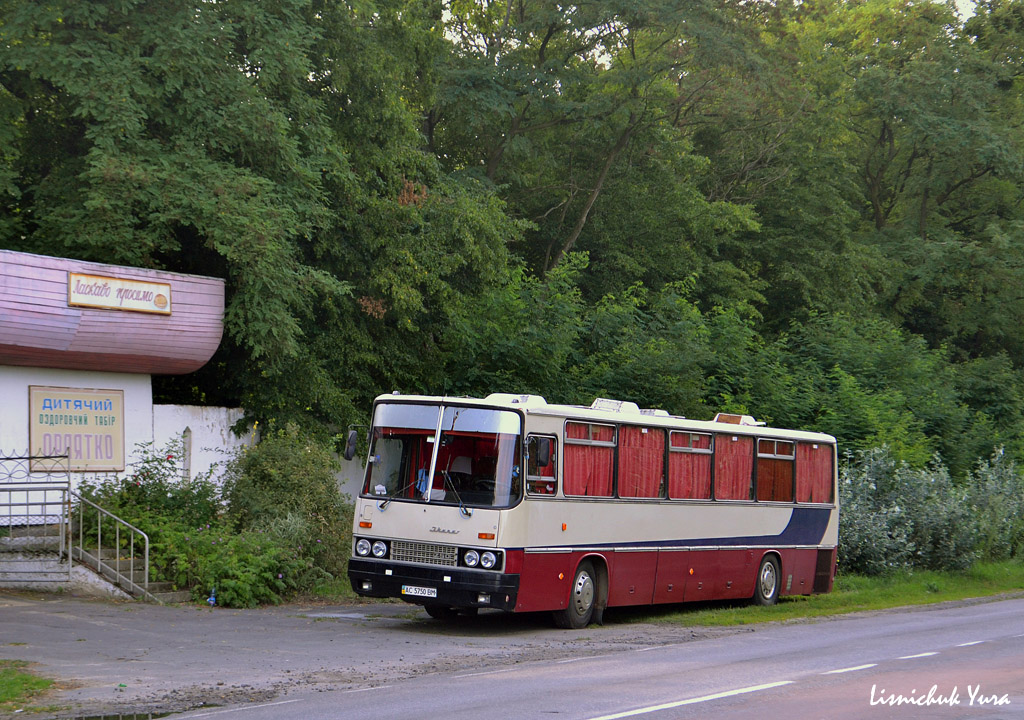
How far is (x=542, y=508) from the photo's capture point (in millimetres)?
15953

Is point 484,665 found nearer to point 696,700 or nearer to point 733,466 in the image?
point 696,700

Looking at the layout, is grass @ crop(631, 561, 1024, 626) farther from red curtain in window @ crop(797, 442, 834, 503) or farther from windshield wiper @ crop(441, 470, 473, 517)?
windshield wiper @ crop(441, 470, 473, 517)

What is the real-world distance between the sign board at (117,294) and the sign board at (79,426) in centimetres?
170

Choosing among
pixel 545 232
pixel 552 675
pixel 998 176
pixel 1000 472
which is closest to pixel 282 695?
pixel 552 675

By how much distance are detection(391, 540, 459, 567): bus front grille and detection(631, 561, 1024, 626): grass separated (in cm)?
471

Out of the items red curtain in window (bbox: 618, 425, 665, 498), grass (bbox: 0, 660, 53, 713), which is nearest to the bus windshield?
red curtain in window (bbox: 618, 425, 665, 498)

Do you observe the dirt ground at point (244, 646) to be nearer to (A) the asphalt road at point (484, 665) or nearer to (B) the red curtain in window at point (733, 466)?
(A) the asphalt road at point (484, 665)

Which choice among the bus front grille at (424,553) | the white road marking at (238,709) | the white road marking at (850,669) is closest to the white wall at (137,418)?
the bus front grille at (424,553)

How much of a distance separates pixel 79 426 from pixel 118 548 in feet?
8.71

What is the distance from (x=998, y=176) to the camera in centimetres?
4709

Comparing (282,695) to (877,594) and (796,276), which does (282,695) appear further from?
(796,276)

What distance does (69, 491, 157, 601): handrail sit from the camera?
17.2 metres

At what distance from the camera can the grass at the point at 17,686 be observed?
994cm

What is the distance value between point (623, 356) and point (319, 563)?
1118 centimetres
